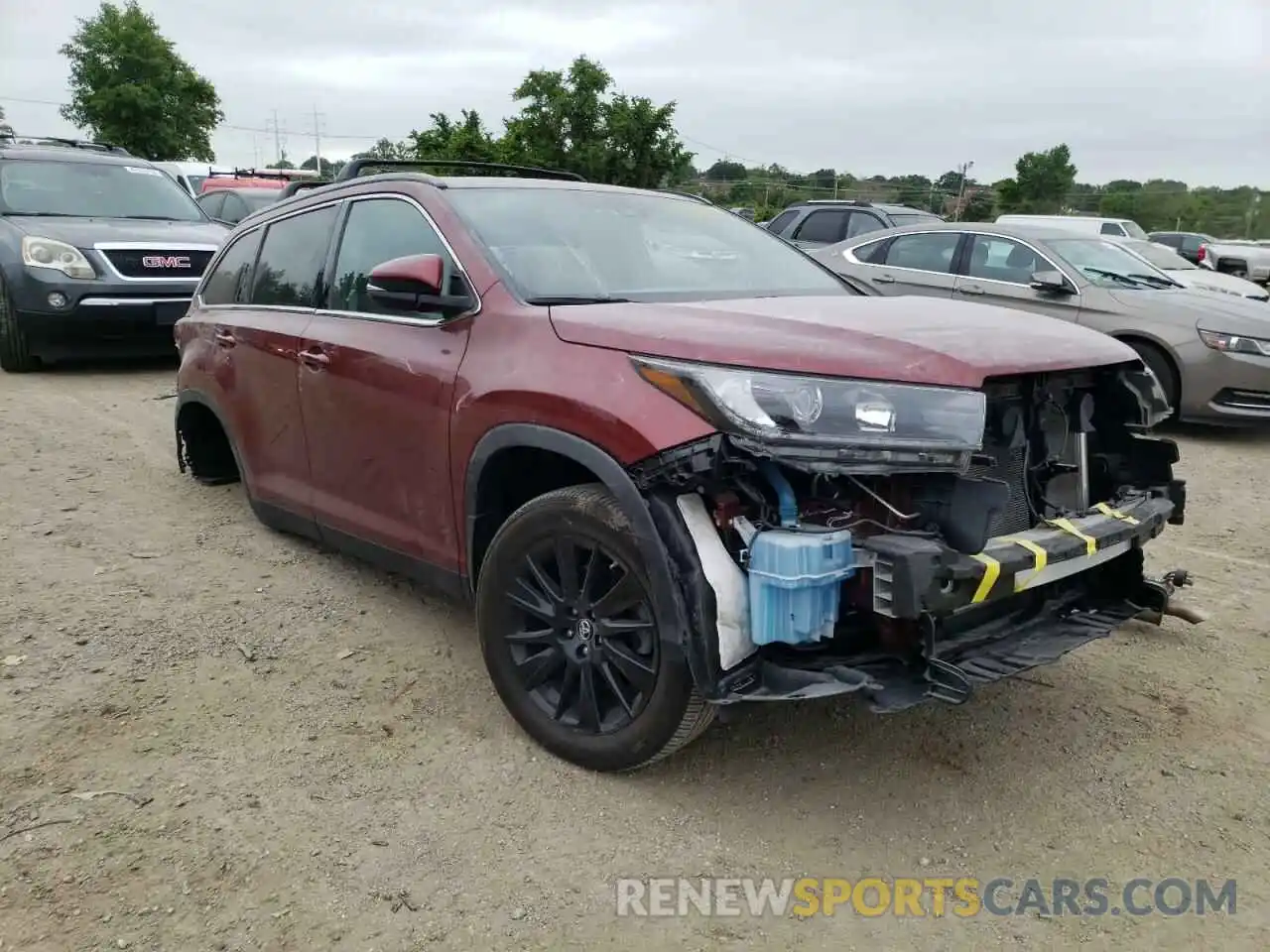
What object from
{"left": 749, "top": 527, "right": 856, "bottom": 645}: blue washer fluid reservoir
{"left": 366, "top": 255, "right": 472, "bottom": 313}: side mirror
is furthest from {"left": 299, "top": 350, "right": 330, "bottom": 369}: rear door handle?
{"left": 749, "top": 527, "right": 856, "bottom": 645}: blue washer fluid reservoir

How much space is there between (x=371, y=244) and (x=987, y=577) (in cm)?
260

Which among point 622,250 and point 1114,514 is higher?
point 622,250

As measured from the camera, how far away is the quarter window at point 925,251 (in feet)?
29.0

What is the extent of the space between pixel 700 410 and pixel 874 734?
1.36 metres

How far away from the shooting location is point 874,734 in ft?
10.6

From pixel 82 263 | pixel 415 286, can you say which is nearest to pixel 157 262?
pixel 82 263

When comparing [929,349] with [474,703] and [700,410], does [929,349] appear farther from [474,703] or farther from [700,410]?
[474,703]

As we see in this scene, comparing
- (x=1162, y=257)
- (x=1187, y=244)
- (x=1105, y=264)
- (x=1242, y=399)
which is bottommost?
(x=1242, y=399)

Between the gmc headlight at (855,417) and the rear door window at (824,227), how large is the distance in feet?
32.9

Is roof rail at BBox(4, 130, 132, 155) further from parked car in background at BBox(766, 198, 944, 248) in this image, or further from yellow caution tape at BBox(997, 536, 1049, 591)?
yellow caution tape at BBox(997, 536, 1049, 591)

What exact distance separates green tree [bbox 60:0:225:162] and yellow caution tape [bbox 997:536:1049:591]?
136ft

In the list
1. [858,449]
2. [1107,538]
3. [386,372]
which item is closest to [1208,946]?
[1107,538]

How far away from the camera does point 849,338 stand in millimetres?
2652

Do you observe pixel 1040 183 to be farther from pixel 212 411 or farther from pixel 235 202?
pixel 212 411
